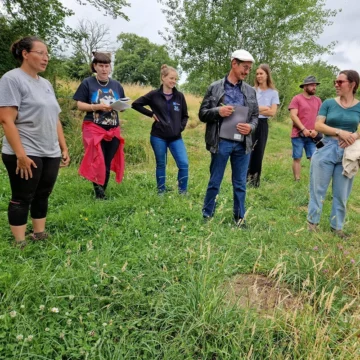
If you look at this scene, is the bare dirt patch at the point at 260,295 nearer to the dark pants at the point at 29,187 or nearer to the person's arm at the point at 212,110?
the person's arm at the point at 212,110

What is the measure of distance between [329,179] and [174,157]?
2.07 m

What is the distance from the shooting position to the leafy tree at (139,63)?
40938 millimetres

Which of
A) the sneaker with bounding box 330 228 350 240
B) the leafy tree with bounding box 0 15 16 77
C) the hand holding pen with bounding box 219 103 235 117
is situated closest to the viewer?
the hand holding pen with bounding box 219 103 235 117

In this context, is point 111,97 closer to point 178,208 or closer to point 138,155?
point 178,208

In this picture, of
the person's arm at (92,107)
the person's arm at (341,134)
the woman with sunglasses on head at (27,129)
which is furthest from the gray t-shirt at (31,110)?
the person's arm at (341,134)

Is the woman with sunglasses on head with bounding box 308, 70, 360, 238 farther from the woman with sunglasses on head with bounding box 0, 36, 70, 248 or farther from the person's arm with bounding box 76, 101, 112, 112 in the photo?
the woman with sunglasses on head with bounding box 0, 36, 70, 248

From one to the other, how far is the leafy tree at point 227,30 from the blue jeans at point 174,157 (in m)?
8.11

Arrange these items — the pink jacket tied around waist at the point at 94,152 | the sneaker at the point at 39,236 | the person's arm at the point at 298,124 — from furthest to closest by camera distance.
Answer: the person's arm at the point at 298,124, the pink jacket tied around waist at the point at 94,152, the sneaker at the point at 39,236

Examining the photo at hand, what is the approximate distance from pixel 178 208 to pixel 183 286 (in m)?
1.75

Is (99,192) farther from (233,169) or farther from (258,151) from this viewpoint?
(258,151)

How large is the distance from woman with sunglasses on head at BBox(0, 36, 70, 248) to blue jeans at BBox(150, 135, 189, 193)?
5.73 feet

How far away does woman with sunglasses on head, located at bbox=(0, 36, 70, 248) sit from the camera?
8.12 ft

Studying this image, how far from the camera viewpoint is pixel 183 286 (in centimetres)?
218

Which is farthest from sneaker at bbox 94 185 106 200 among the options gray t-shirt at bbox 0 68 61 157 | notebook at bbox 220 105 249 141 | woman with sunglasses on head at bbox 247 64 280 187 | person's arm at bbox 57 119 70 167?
woman with sunglasses on head at bbox 247 64 280 187
